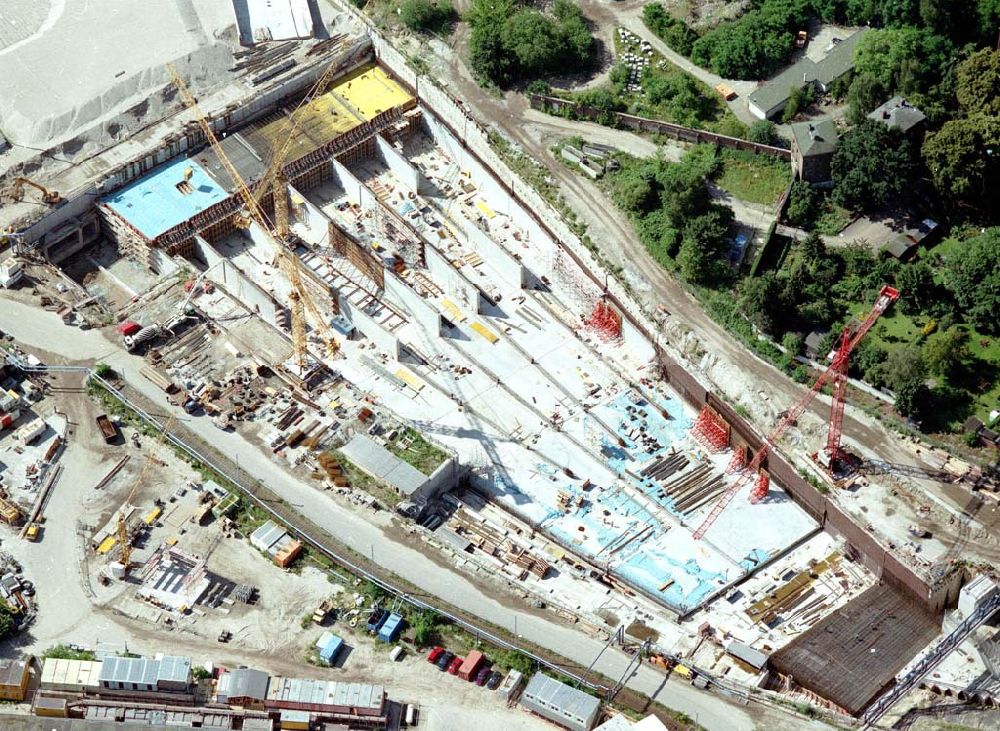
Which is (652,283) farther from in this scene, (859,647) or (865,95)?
(859,647)

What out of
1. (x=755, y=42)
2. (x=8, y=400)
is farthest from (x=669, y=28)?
(x=8, y=400)

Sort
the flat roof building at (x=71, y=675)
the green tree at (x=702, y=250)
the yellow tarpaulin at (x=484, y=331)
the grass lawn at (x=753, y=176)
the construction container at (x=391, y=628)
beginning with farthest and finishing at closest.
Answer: the grass lawn at (x=753, y=176) → the yellow tarpaulin at (x=484, y=331) → the green tree at (x=702, y=250) → the construction container at (x=391, y=628) → the flat roof building at (x=71, y=675)

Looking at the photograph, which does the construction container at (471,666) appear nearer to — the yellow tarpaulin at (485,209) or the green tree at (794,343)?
the green tree at (794,343)

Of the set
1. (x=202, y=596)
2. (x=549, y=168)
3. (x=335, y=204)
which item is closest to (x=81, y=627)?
(x=202, y=596)

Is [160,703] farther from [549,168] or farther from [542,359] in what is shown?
[549,168]

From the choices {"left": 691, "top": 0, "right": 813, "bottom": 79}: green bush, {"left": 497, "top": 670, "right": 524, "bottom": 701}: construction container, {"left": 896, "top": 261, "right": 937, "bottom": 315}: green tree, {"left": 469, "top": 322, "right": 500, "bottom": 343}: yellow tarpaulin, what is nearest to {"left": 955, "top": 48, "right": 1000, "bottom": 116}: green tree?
{"left": 896, "top": 261, "right": 937, "bottom": 315}: green tree

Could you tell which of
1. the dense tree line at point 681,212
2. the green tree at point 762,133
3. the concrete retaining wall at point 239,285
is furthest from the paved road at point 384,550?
the green tree at point 762,133
